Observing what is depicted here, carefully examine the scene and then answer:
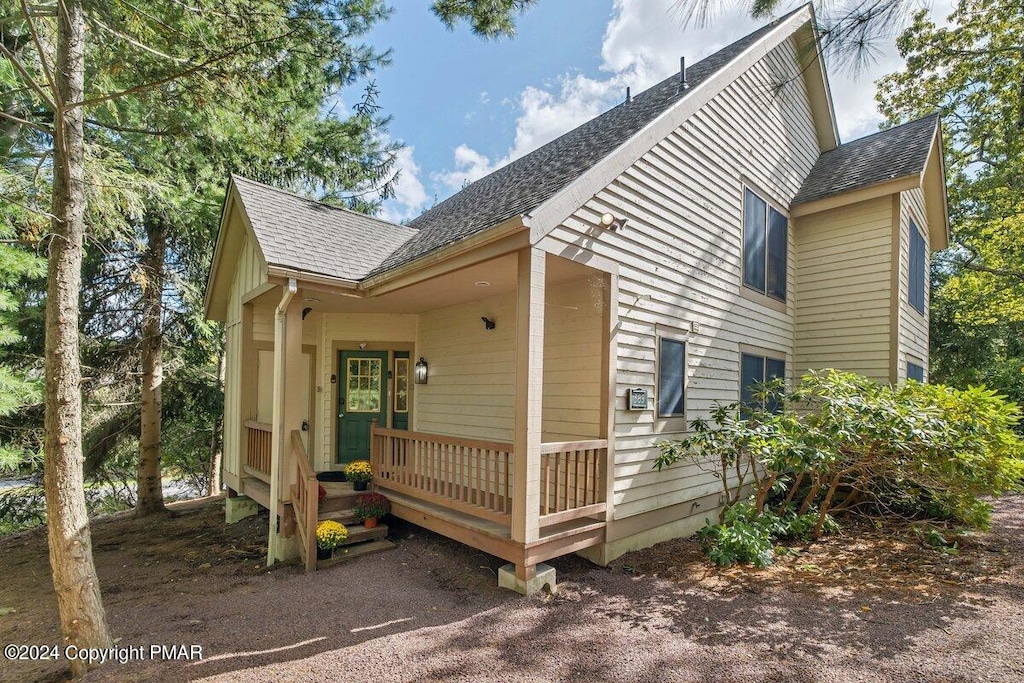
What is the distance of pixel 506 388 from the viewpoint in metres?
6.88

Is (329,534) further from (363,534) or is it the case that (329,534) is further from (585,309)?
(585,309)

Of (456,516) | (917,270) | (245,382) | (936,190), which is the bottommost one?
(456,516)

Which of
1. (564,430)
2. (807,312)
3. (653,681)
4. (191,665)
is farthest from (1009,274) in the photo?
(191,665)

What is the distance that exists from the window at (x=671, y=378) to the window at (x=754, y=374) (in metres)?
1.40

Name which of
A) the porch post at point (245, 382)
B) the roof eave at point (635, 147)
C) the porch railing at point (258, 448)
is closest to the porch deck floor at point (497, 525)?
the porch railing at point (258, 448)

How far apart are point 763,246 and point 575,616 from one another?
637 cm

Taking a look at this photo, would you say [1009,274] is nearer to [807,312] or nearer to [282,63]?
[807,312]

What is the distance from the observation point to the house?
495 cm

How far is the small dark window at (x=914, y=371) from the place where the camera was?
8.51 meters

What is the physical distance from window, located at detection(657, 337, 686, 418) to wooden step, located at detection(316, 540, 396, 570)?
354 centimetres

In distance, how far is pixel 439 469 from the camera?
549cm

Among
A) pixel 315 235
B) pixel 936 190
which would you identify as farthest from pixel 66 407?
pixel 936 190

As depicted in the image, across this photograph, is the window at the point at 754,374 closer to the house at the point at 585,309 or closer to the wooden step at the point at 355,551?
the house at the point at 585,309

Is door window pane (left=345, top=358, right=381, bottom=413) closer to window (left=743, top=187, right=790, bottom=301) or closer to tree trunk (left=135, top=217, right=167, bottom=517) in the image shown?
tree trunk (left=135, top=217, right=167, bottom=517)
